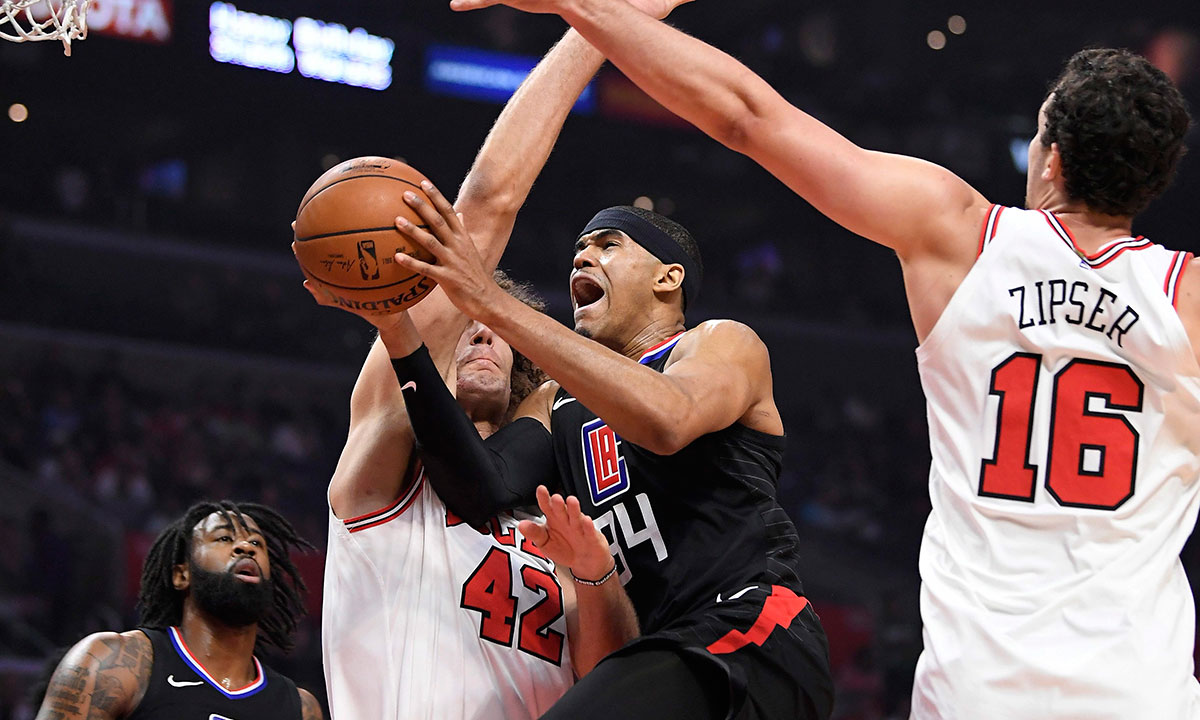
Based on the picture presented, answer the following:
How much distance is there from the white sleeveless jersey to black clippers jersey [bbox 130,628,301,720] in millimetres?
3328

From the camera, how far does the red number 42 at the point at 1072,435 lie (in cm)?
243

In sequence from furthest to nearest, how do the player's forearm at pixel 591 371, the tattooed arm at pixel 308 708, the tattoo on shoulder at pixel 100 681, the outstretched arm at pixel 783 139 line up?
the tattooed arm at pixel 308 708 → the tattoo on shoulder at pixel 100 681 → the player's forearm at pixel 591 371 → the outstretched arm at pixel 783 139

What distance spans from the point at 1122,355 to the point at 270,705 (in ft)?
12.8

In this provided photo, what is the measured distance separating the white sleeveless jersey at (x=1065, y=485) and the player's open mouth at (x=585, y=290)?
1.48 meters

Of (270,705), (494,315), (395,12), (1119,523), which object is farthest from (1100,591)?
(395,12)

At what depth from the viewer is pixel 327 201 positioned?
2.88 m

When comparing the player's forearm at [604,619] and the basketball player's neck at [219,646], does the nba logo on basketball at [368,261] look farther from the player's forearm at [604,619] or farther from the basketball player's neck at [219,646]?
the basketball player's neck at [219,646]

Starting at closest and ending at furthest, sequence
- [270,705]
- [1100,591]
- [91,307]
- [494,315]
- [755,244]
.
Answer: [1100,591], [494,315], [270,705], [91,307], [755,244]

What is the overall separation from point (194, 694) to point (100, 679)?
1.28 ft

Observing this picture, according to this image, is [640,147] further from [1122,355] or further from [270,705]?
[1122,355]

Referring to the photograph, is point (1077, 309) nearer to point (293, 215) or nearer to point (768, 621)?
point (768, 621)

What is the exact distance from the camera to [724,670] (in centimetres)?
286

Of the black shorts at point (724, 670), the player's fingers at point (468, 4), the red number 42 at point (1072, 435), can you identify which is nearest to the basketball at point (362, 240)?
the player's fingers at point (468, 4)

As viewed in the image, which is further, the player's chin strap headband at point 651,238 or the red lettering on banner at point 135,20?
the red lettering on banner at point 135,20
